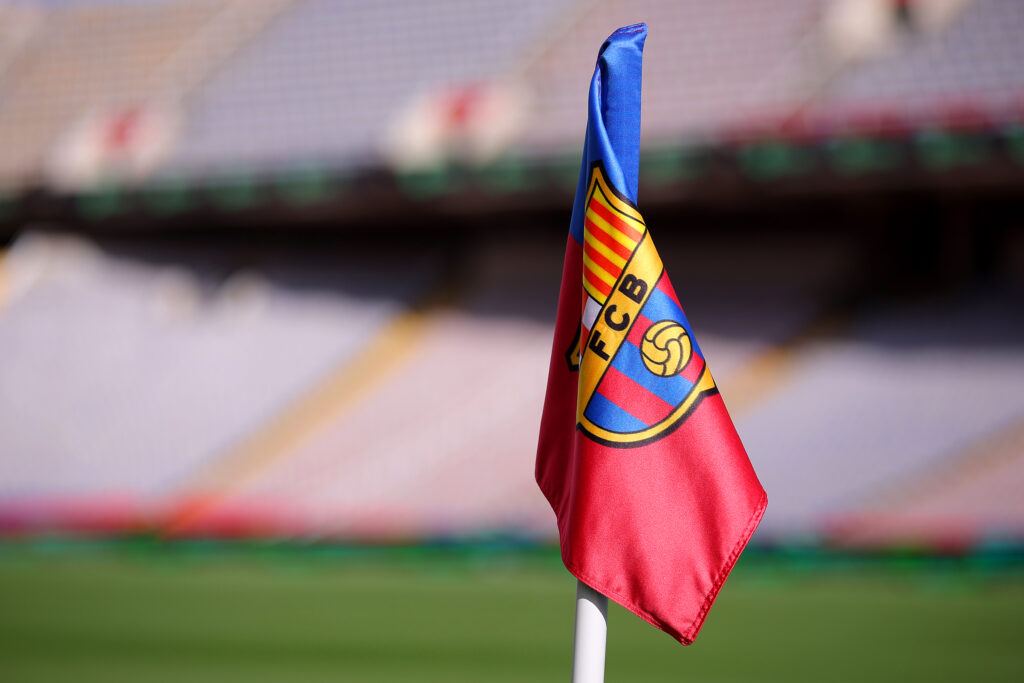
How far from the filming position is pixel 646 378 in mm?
1970

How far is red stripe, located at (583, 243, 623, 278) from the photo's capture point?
1.97 metres

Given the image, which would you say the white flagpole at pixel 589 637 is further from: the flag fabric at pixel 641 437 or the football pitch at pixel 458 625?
the football pitch at pixel 458 625

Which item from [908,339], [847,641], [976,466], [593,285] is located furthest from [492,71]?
[593,285]

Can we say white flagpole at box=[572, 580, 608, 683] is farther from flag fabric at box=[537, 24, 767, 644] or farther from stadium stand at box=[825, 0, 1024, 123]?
stadium stand at box=[825, 0, 1024, 123]

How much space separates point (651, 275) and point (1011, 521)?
24.6 feet

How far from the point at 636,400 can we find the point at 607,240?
290 millimetres

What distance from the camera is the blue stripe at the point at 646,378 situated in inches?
77.2

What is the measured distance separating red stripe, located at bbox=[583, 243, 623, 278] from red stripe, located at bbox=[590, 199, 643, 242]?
0.06 meters

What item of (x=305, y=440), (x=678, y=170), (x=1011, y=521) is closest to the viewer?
(x=1011, y=521)

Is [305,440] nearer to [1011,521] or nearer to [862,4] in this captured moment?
[1011,521]

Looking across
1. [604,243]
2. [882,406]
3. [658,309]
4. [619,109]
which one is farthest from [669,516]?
[882,406]

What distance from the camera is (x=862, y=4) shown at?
38.7ft

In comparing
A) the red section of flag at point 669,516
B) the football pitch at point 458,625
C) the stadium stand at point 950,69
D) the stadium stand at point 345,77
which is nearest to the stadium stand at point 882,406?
the football pitch at point 458,625

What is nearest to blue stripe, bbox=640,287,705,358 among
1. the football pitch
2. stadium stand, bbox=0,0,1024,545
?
the football pitch
